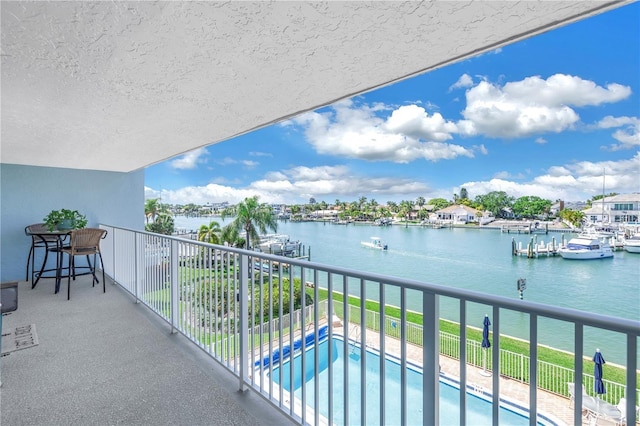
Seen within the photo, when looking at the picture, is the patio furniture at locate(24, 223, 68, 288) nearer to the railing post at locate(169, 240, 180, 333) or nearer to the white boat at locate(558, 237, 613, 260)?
the railing post at locate(169, 240, 180, 333)

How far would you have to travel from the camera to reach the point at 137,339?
9.43ft

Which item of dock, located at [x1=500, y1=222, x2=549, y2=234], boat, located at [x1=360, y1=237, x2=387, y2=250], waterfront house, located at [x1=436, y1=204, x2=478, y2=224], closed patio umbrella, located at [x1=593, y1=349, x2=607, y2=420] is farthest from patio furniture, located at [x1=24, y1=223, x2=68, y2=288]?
boat, located at [x1=360, y1=237, x2=387, y2=250]

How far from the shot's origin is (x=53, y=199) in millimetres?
5555

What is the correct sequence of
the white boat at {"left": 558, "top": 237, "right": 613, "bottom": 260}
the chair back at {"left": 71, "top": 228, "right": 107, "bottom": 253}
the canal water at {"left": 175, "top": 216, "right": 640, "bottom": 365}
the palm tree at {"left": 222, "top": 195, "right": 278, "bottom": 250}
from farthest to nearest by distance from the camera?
1. the palm tree at {"left": 222, "top": 195, "right": 278, "bottom": 250}
2. the canal water at {"left": 175, "top": 216, "right": 640, "bottom": 365}
3. the white boat at {"left": 558, "top": 237, "right": 613, "bottom": 260}
4. the chair back at {"left": 71, "top": 228, "right": 107, "bottom": 253}

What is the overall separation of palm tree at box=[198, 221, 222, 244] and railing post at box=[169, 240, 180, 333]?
20.8 meters

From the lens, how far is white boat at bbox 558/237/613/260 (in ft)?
54.0

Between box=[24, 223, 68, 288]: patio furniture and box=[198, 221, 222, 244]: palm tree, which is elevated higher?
box=[24, 223, 68, 288]: patio furniture

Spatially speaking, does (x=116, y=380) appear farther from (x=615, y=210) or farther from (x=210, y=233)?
(x=210, y=233)

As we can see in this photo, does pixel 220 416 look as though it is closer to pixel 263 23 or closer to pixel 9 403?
pixel 9 403

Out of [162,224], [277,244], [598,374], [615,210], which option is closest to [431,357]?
[598,374]

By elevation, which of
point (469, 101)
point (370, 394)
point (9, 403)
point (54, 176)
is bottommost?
point (370, 394)

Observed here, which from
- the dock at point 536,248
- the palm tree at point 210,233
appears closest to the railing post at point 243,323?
the palm tree at point 210,233

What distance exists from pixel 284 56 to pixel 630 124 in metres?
35.7

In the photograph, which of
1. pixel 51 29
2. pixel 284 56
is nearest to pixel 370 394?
pixel 284 56
